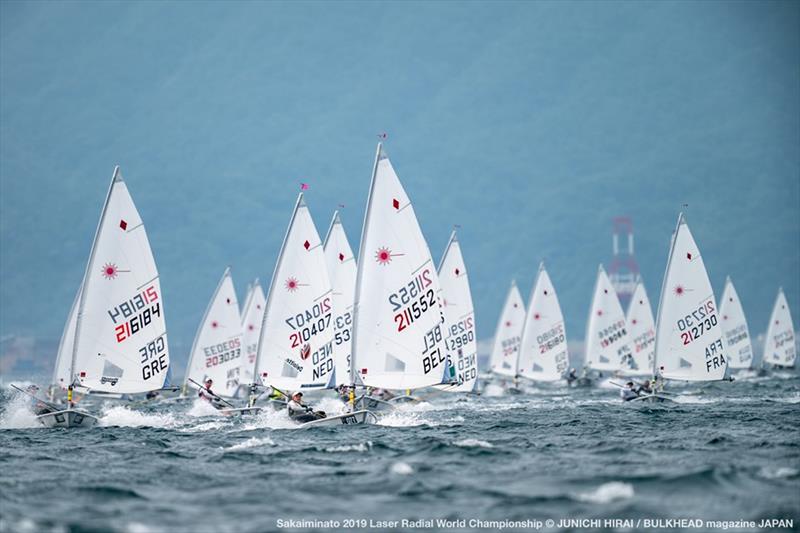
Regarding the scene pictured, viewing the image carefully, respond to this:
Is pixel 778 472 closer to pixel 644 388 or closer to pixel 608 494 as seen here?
pixel 608 494

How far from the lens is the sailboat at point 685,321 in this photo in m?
42.1

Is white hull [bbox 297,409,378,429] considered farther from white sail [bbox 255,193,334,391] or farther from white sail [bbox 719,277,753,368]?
white sail [bbox 719,277,753,368]

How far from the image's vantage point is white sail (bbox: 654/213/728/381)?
138ft

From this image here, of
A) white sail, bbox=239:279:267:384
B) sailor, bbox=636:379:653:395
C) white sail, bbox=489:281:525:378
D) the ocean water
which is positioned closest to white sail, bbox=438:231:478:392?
sailor, bbox=636:379:653:395

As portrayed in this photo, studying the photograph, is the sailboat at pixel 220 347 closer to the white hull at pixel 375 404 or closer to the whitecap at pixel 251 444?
the white hull at pixel 375 404

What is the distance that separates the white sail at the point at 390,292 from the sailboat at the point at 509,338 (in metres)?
34.0

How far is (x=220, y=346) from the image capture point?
159 ft

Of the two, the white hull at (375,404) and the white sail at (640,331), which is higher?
the white sail at (640,331)

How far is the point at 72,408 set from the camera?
30.8m

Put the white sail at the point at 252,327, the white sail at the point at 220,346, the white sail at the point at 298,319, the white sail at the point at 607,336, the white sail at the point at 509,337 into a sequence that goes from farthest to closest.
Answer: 1. the white sail at the point at 607,336
2. the white sail at the point at 509,337
3. the white sail at the point at 252,327
4. the white sail at the point at 220,346
5. the white sail at the point at 298,319

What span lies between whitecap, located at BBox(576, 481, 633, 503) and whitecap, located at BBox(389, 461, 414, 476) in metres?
3.94

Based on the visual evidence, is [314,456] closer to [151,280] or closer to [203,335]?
[151,280]

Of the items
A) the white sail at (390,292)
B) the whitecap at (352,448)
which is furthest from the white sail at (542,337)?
the whitecap at (352,448)

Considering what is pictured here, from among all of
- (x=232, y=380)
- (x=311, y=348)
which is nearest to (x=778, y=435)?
(x=311, y=348)
